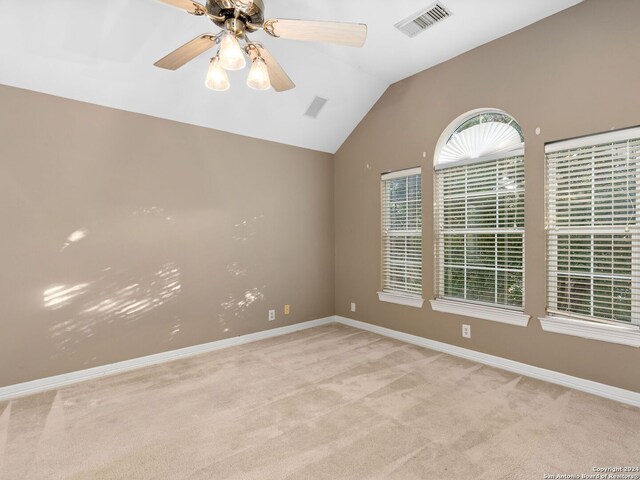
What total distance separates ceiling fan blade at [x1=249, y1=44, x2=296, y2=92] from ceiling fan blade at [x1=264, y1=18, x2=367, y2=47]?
0.12 meters

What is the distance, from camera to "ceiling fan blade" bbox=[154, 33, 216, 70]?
1.87m

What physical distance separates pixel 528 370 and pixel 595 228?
1323 mm

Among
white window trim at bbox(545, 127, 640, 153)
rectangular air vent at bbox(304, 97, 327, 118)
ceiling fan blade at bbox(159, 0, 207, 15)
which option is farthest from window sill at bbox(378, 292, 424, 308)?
ceiling fan blade at bbox(159, 0, 207, 15)

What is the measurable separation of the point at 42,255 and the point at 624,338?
4.60 m

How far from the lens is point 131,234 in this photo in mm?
3311

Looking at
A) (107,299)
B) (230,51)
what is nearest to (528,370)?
(230,51)

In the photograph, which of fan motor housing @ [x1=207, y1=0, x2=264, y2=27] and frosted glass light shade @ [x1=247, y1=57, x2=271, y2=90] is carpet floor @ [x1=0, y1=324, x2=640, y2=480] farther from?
fan motor housing @ [x1=207, y1=0, x2=264, y2=27]

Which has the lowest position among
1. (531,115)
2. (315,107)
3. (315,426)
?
(315,426)

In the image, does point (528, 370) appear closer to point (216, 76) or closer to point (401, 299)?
point (401, 299)

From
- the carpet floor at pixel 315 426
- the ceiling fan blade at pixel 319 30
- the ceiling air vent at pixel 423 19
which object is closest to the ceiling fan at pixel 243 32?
the ceiling fan blade at pixel 319 30

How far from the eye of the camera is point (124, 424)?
234 centimetres

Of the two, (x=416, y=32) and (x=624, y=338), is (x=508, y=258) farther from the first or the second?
(x=416, y=32)

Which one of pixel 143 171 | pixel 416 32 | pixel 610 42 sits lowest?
pixel 143 171

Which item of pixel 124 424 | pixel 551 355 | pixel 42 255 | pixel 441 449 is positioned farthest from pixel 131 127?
pixel 551 355
